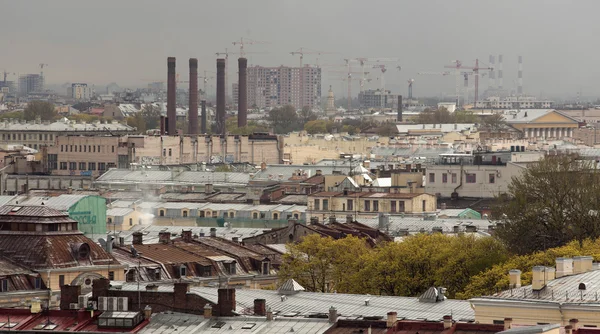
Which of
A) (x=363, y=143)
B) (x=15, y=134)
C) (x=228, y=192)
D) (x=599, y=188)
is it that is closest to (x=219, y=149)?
(x=363, y=143)

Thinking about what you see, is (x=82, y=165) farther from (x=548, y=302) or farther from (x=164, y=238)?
(x=548, y=302)

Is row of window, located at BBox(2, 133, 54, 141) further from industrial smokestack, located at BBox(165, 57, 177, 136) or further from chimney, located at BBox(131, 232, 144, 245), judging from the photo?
chimney, located at BBox(131, 232, 144, 245)

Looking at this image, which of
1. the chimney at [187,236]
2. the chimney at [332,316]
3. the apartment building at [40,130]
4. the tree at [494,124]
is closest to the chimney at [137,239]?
the chimney at [187,236]

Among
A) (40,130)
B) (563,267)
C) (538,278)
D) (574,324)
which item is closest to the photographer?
(574,324)

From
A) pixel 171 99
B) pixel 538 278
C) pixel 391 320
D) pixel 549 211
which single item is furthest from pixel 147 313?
pixel 171 99

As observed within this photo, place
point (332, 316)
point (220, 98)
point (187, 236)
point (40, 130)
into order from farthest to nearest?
point (220, 98) < point (40, 130) < point (187, 236) < point (332, 316)

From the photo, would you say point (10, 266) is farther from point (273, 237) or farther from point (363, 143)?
point (363, 143)

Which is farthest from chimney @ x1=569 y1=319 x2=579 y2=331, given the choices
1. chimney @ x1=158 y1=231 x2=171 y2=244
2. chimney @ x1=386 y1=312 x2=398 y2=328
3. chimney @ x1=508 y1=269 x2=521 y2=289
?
chimney @ x1=158 y1=231 x2=171 y2=244
